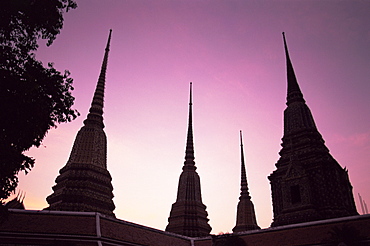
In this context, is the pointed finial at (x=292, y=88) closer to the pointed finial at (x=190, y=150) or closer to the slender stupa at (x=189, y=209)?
the pointed finial at (x=190, y=150)

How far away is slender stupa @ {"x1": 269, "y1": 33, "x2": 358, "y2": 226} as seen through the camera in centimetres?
2348

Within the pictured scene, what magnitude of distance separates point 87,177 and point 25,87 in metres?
18.7

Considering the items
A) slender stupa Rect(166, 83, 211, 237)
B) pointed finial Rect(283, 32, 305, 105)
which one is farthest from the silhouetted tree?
pointed finial Rect(283, 32, 305, 105)

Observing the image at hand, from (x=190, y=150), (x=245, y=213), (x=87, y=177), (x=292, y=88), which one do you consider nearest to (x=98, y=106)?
(x=87, y=177)

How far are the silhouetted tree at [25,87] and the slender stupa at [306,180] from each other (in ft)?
61.1

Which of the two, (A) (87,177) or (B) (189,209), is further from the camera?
(B) (189,209)

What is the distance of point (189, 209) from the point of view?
32469 millimetres

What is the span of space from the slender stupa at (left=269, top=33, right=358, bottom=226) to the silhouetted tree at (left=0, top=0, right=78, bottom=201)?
18.6 m

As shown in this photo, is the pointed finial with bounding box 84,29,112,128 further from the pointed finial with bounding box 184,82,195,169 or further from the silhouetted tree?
the silhouetted tree

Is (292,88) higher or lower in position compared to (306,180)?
higher

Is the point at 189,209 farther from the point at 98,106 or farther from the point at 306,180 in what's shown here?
the point at 98,106

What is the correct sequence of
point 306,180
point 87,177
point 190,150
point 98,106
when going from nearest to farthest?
point 306,180 → point 87,177 → point 98,106 → point 190,150

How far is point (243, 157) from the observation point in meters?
45.1

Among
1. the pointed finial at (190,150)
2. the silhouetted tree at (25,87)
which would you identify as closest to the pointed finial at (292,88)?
the pointed finial at (190,150)
